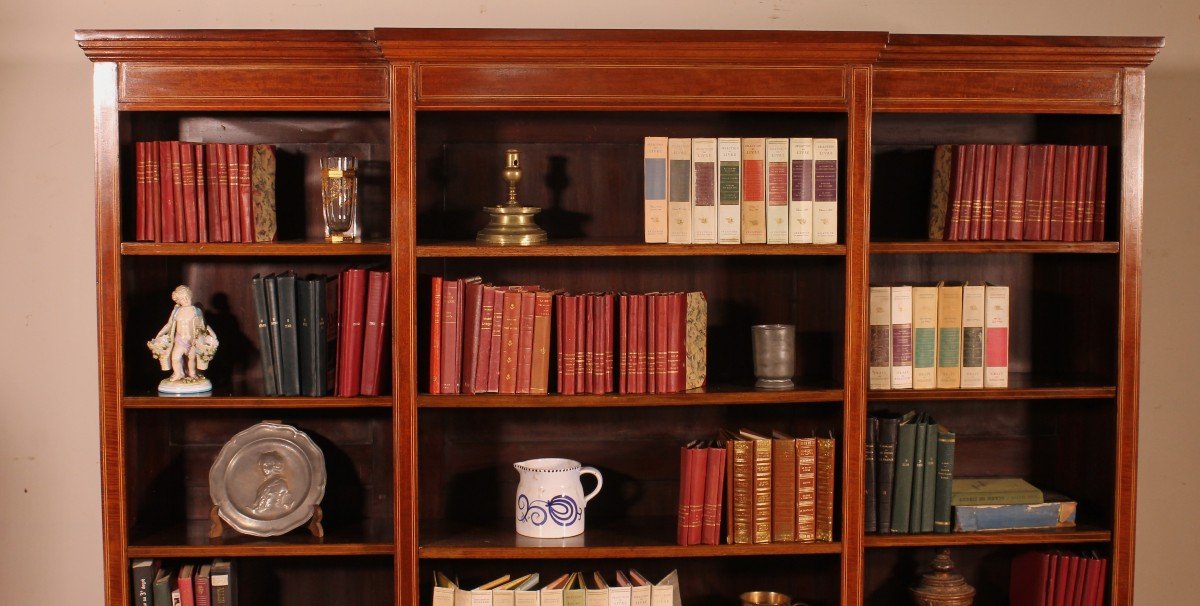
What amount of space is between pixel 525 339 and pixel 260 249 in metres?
0.66

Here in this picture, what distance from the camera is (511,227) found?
260 cm

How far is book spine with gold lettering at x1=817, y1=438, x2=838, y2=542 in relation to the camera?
2633mm

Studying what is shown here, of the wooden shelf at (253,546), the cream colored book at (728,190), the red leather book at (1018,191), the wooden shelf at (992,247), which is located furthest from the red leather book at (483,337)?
the red leather book at (1018,191)

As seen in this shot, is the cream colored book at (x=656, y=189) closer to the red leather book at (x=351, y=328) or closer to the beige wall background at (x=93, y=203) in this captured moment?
the beige wall background at (x=93, y=203)

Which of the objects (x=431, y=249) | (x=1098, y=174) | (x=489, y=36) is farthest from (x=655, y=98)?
(x=1098, y=174)

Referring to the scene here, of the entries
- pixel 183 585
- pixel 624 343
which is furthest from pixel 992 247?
pixel 183 585

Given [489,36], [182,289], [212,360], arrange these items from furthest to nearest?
[212,360]
[182,289]
[489,36]

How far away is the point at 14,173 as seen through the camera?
291 centimetres

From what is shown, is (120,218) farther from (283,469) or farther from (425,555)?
(425,555)

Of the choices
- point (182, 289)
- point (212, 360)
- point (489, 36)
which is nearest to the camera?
point (489, 36)

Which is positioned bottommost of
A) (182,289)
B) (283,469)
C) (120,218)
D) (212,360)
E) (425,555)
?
(425,555)

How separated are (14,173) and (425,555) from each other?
5.02 feet

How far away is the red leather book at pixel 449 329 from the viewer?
2.58 meters

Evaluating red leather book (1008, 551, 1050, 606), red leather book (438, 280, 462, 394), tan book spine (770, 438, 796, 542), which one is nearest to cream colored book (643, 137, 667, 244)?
red leather book (438, 280, 462, 394)
